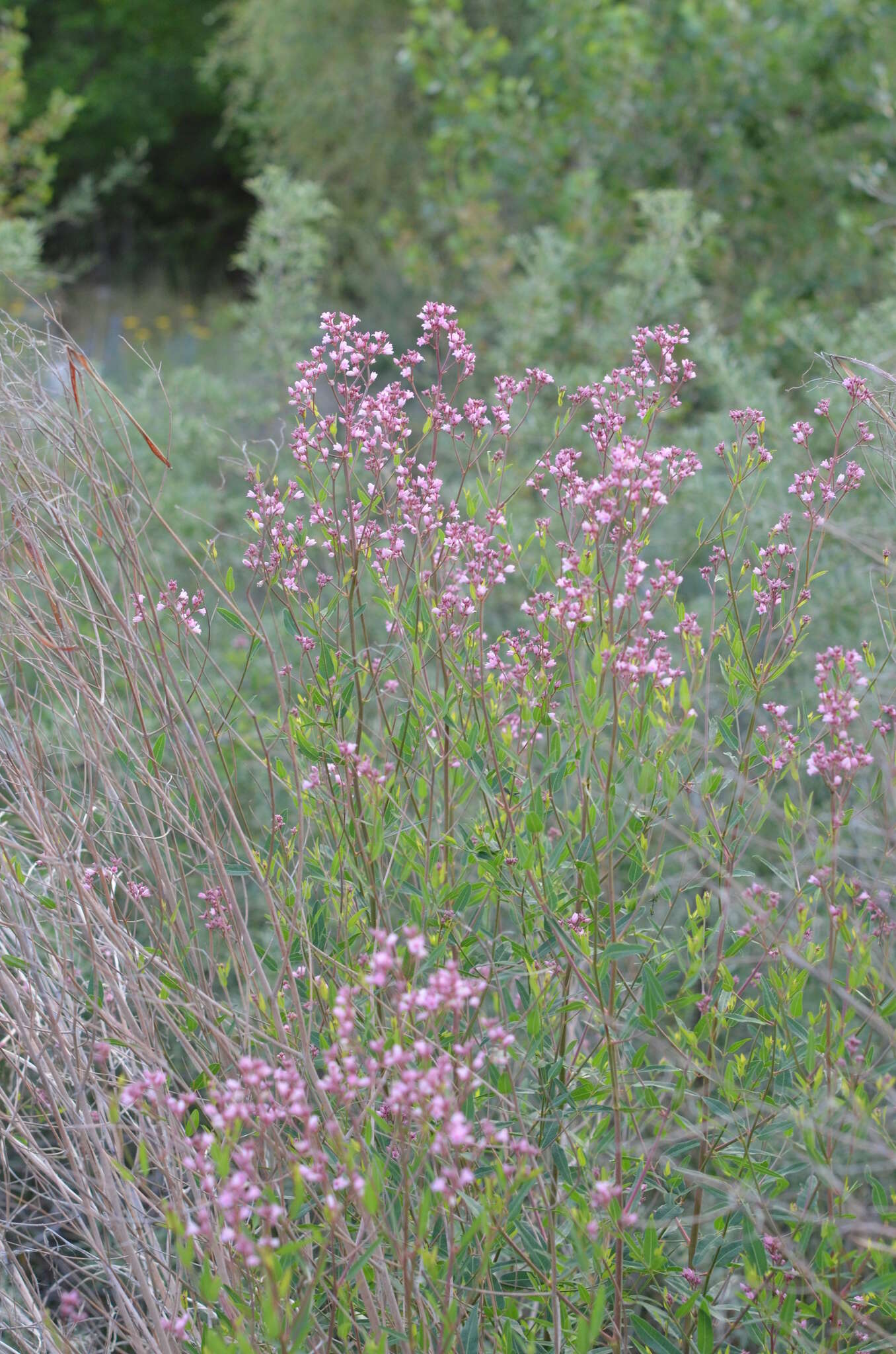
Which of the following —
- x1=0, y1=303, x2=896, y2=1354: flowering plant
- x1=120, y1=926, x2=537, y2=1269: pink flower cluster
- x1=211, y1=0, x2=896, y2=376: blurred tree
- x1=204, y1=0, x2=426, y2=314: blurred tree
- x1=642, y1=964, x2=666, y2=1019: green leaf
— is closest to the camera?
x1=120, y1=926, x2=537, y2=1269: pink flower cluster

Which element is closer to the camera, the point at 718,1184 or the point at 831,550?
the point at 718,1184

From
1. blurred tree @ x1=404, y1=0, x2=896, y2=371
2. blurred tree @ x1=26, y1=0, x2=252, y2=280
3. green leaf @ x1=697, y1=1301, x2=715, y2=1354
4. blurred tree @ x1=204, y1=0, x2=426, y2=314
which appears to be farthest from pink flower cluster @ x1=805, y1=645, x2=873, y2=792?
blurred tree @ x1=26, y1=0, x2=252, y2=280

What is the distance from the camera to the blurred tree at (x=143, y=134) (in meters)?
17.2

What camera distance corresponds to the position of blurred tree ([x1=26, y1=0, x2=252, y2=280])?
1719cm

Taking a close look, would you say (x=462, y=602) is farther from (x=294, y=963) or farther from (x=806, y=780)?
(x=806, y=780)

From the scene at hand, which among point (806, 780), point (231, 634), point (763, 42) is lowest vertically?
point (231, 634)

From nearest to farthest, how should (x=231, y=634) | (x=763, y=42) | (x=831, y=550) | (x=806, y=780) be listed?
1. (x=806, y=780)
2. (x=831, y=550)
3. (x=231, y=634)
4. (x=763, y=42)

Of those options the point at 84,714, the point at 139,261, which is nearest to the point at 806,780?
the point at 84,714

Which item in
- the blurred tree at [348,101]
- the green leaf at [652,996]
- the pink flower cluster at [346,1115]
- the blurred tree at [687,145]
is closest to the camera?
the pink flower cluster at [346,1115]

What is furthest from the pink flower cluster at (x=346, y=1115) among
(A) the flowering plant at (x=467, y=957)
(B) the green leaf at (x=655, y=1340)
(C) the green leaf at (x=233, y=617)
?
(C) the green leaf at (x=233, y=617)

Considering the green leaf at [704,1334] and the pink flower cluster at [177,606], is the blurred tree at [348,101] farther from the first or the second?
the green leaf at [704,1334]

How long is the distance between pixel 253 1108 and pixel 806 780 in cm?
229

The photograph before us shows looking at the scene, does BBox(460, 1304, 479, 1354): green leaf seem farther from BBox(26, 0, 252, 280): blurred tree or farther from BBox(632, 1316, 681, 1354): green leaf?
BBox(26, 0, 252, 280): blurred tree

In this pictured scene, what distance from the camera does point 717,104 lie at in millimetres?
7191
